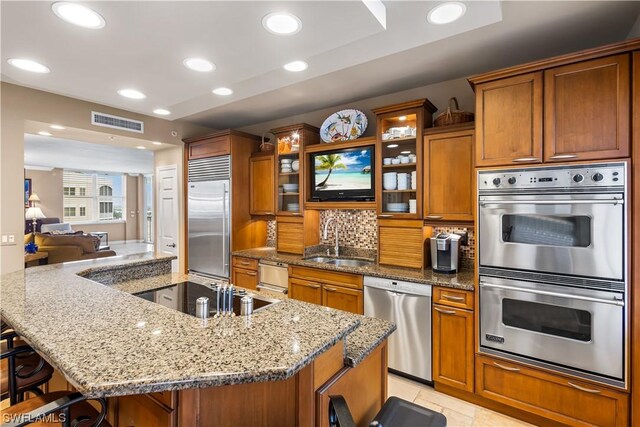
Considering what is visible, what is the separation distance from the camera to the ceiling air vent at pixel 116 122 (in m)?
3.56

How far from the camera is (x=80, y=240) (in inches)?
237

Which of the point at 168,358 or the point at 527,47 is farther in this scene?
the point at 527,47

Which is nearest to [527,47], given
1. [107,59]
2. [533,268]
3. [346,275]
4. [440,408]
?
[533,268]

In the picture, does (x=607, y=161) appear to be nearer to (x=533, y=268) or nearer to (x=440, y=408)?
(x=533, y=268)

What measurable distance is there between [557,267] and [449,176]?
3.36 ft

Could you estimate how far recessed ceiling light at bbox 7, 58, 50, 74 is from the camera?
2.00m

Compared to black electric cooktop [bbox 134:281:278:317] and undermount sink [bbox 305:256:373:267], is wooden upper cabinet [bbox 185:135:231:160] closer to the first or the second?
undermount sink [bbox 305:256:373:267]

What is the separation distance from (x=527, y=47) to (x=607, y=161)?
1077mm

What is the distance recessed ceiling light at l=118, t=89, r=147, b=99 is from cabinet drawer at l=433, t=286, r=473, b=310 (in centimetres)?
289

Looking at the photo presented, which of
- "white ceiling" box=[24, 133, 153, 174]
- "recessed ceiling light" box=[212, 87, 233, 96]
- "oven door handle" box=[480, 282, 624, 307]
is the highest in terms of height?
"white ceiling" box=[24, 133, 153, 174]

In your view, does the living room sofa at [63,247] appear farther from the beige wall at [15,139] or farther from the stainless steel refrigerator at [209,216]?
the beige wall at [15,139]

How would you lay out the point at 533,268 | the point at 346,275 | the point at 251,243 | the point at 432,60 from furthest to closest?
the point at 251,243 → the point at 346,275 → the point at 432,60 → the point at 533,268

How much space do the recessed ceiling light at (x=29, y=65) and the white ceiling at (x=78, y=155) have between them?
11.5 ft

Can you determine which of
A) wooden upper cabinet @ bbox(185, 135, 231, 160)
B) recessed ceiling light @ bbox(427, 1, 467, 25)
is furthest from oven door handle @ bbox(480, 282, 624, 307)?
wooden upper cabinet @ bbox(185, 135, 231, 160)
